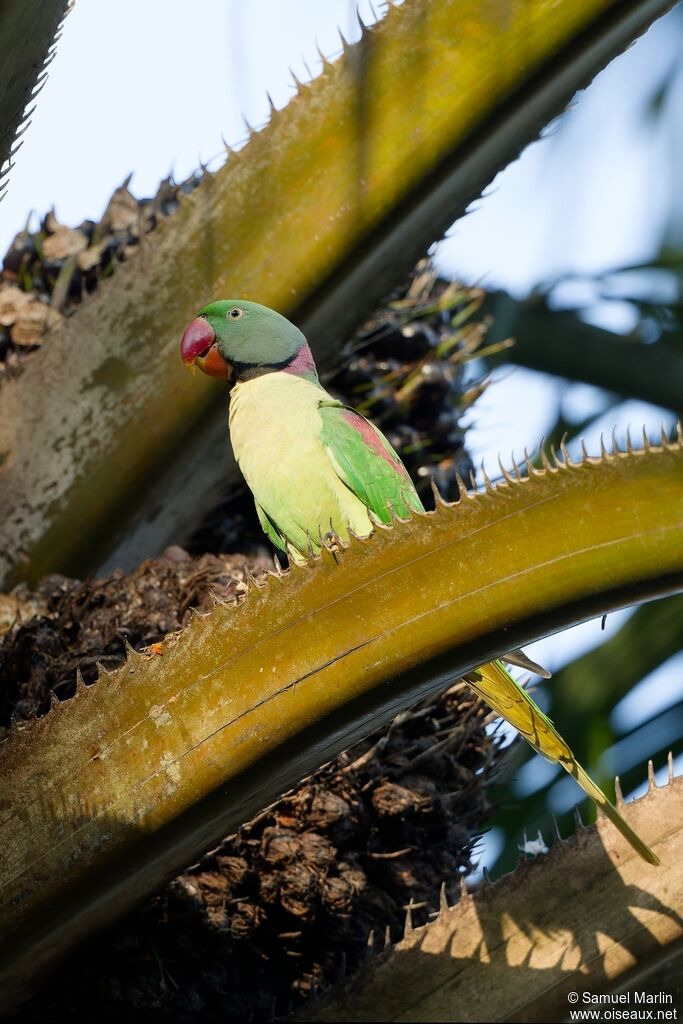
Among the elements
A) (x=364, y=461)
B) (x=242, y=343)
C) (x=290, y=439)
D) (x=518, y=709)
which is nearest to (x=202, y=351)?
(x=242, y=343)

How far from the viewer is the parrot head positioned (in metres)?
2.85

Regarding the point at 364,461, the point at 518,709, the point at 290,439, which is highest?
the point at 290,439

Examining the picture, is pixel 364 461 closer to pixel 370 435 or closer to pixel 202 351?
pixel 370 435

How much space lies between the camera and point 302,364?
3273mm

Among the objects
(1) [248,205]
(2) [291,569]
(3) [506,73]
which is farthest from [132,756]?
(3) [506,73]

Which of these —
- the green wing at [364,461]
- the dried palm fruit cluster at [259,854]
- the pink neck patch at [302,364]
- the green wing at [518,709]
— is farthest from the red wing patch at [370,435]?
the green wing at [518,709]

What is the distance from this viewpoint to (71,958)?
81.2 inches

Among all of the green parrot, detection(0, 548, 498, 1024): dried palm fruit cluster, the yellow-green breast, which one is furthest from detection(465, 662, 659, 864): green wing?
the yellow-green breast

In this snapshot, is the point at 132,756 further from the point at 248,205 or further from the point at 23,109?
the point at 248,205

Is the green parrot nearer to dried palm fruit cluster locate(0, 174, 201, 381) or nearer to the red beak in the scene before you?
the red beak

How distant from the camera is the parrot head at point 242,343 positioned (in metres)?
2.85

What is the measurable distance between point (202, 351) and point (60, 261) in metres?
0.64

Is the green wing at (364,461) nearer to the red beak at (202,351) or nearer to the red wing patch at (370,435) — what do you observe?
the red wing patch at (370,435)

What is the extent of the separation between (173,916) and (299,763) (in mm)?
567
